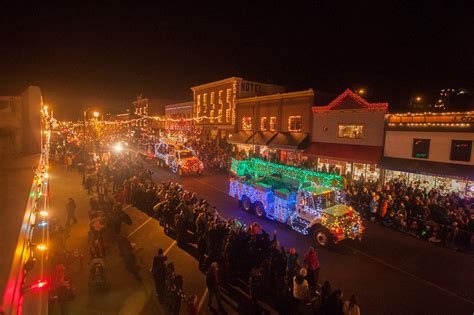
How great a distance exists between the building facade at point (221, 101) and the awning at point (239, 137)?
1539mm

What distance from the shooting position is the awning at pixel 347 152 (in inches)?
794

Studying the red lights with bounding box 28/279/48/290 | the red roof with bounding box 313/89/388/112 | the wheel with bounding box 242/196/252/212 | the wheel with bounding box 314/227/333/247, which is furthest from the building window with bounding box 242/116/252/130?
the red lights with bounding box 28/279/48/290

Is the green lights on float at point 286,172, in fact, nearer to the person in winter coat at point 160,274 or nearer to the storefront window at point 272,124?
the person in winter coat at point 160,274

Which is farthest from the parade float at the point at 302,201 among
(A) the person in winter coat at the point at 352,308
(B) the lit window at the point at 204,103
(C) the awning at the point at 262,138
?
(B) the lit window at the point at 204,103

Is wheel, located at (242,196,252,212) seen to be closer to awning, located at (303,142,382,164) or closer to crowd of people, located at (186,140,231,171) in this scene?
awning, located at (303,142,382,164)

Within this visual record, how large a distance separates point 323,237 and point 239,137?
74.7 ft

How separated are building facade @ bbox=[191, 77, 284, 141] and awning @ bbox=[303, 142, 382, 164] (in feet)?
44.0

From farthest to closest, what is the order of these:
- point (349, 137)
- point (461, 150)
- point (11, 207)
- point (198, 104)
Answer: point (198, 104), point (349, 137), point (461, 150), point (11, 207)

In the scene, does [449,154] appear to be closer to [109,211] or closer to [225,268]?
[225,268]

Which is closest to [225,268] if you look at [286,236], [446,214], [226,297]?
[226,297]

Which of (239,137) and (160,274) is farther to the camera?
(239,137)

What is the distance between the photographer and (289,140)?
27.3 m

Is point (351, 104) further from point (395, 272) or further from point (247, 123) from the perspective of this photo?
point (395, 272)

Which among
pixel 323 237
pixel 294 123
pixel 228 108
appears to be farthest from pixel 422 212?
pixel 228 108
